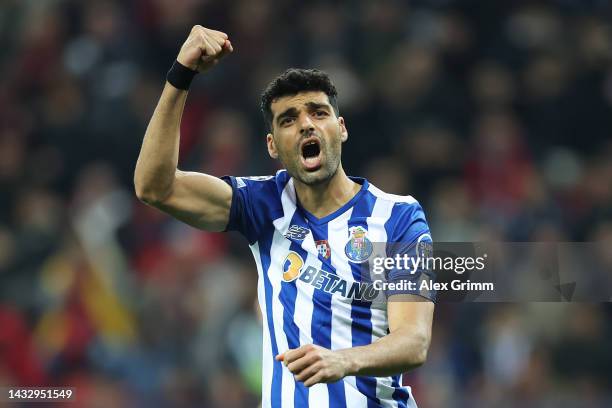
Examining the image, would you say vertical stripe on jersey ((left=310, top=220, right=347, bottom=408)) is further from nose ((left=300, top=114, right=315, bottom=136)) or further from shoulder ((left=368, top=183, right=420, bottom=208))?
nose ((left=300, top=114, right=315, bottom=136))

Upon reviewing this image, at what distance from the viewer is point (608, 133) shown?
765cm

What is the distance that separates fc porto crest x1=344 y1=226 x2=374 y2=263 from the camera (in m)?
3.50

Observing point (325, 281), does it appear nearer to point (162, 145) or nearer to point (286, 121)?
point (286, 121)

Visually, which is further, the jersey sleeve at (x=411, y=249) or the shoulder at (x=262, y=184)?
the shoulder at (x=262, y=184)

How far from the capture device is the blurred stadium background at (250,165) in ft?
20.9

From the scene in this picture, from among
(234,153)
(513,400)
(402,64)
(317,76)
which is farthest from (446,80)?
(317,76)

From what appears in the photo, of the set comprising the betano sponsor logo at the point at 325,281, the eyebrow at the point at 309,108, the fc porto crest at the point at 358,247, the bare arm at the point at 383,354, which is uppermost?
the eyebrow at the point at 309,108

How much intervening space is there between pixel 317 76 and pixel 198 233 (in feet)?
11.9

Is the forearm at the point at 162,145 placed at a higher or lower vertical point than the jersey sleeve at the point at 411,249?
higher

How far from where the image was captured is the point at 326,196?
3.65 meters

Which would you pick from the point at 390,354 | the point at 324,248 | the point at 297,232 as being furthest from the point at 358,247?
the point at 390,354

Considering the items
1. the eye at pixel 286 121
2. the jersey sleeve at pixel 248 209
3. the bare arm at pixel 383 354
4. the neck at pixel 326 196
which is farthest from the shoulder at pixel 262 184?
the bare arm at pixel 383 354

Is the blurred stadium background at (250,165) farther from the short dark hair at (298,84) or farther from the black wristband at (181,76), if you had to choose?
the black wristband at (181,76)

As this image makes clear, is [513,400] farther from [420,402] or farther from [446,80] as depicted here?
[446,80]
